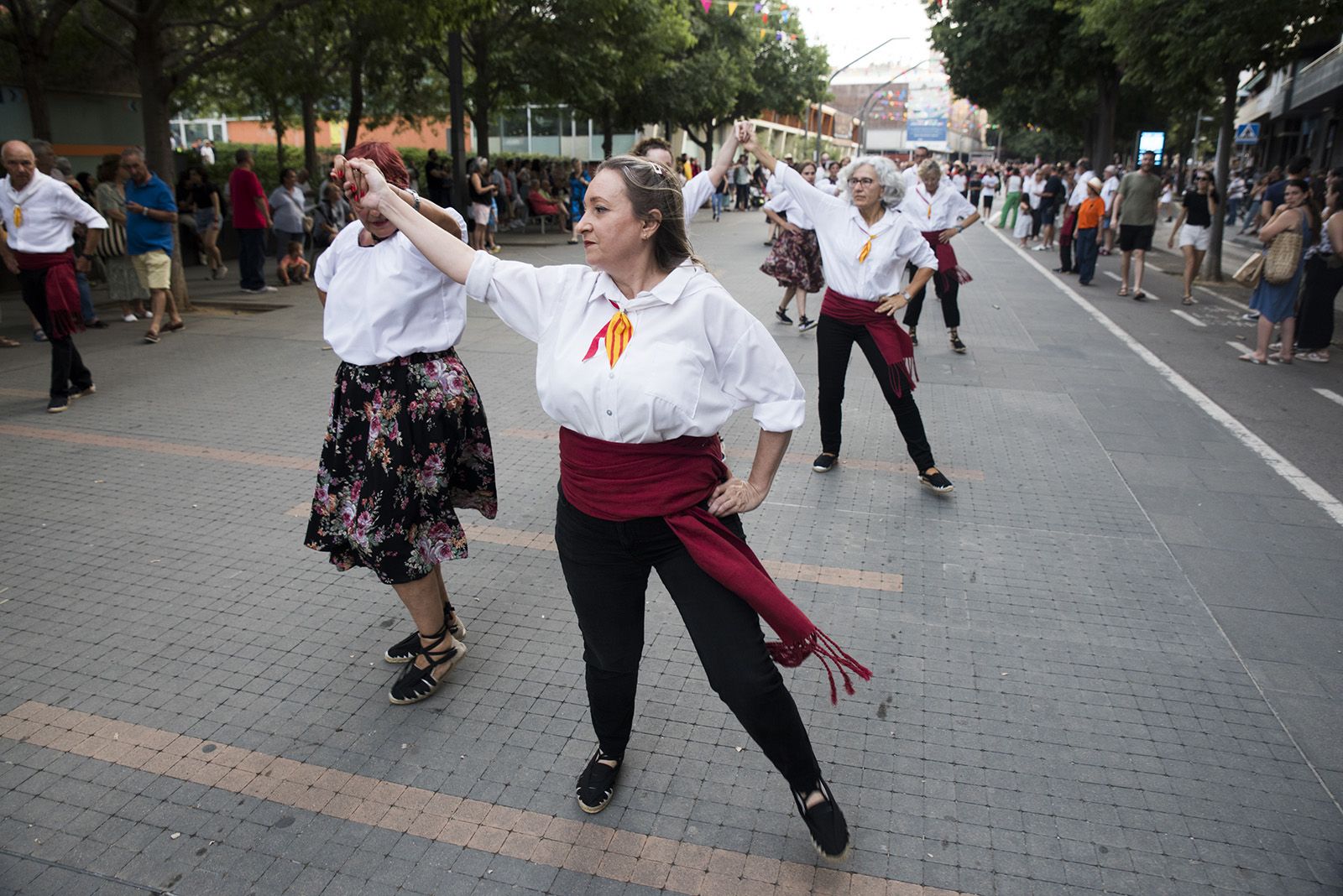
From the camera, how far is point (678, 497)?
96.1 inches

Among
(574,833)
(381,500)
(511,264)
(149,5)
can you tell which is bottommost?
(574,833)

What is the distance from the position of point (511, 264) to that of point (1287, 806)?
2.77m

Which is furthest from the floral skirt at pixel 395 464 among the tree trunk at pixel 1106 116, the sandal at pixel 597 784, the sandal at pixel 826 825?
the tree trunk at pixel 1106 116

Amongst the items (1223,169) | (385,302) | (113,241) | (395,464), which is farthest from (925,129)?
(395,464)

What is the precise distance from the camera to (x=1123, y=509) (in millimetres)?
5254

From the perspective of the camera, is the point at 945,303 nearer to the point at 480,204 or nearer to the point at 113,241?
the point at 113,241

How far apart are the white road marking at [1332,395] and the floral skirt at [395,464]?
24.8 ft

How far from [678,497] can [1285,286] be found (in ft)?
27.7

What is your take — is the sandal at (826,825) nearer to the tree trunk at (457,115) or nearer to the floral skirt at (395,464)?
the floral skirt at (395,464)

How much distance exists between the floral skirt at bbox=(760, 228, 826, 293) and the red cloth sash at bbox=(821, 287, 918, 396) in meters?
4.92

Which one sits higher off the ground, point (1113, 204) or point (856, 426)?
point (1113, 204)

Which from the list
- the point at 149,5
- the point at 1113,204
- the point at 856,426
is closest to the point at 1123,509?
the point at 856,426

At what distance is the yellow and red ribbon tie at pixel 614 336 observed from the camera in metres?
2.36

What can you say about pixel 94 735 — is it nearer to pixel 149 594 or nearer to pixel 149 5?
pixel 149 594
